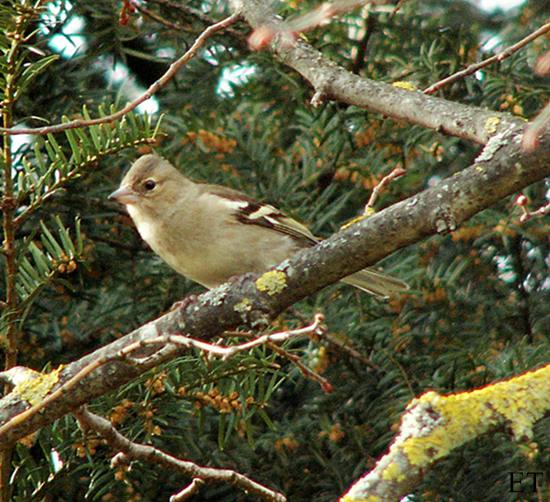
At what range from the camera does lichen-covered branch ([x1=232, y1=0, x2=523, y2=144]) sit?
2863 mm

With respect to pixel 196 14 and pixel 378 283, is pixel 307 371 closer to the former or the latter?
pixel 378 283

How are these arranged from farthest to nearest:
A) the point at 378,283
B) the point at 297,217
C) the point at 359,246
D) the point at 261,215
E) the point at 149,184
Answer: the point at 149,184, the point at 261,215, the point at 297,217, the point at 378,283, the point at 359,246

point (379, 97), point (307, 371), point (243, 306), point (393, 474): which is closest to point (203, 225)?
point (379, 97)

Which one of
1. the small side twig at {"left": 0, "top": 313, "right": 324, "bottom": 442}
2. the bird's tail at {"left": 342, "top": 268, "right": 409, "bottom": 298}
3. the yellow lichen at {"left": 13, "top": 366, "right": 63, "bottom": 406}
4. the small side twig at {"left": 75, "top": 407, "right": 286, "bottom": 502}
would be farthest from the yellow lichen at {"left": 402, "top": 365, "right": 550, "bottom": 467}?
the bird's tail at {"left": 342, "top": 268, "right": 409, "bottom": 298}

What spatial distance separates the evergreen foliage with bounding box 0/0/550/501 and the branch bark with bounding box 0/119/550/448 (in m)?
0.22

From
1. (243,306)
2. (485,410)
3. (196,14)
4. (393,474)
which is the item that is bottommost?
(243,306)

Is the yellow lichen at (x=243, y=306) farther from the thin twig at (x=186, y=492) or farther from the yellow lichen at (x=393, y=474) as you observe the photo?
the yellow lichen at (x=393, y=474)

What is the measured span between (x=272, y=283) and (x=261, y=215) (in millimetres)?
1515

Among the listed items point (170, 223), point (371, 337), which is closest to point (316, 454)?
point (371, 337)

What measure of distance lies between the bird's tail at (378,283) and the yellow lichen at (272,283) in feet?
2.68

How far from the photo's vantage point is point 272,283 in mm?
2770

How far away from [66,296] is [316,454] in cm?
104

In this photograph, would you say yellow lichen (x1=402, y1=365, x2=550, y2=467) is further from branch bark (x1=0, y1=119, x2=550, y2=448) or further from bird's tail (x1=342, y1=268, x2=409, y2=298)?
bird's tail (x1=342, y1=268, x2=409, y2=298)

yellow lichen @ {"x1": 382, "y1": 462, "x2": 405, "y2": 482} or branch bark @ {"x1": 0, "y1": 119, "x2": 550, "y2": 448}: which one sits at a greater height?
yellow lichen @ {"x1": 382, "y1": 462, "x2": 405, "y2": 482}
